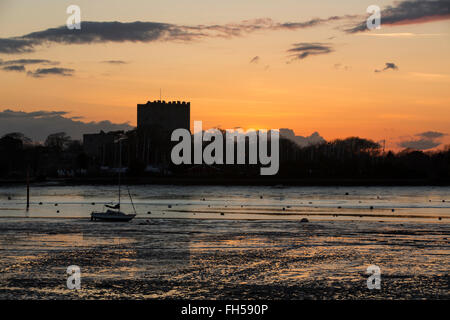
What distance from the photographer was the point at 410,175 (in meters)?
199

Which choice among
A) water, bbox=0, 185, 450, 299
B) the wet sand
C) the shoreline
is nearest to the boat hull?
water, bbox=0, 185, 450, 299

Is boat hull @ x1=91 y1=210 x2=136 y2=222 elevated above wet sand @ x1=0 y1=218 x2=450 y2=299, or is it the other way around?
boat hull @ x1=91 y1=210 x2=136 y2=222

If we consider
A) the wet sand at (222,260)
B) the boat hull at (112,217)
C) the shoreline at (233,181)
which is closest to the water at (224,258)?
the wet sand at (222,260)

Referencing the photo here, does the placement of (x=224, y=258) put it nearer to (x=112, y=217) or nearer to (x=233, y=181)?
(x=112, y=217)

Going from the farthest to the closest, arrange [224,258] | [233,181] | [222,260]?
[233,181], [224,258], [222,260]

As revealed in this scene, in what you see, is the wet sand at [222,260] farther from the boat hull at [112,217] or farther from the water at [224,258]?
the boat hull at [112,217]

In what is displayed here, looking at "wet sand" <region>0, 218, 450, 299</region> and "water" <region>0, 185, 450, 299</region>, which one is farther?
"water" <region>0, 185, 450, 299</region>

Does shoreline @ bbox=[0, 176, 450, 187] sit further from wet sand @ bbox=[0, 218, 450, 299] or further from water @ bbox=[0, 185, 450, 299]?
wet sand @ bbox=[0, 218, 450, 299]

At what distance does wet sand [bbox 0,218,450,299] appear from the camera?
26.7 m

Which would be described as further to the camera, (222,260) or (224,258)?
(224,258)

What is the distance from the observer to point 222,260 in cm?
3419

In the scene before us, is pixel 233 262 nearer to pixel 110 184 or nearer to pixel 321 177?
pixel 110 184

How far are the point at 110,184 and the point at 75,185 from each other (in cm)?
1036

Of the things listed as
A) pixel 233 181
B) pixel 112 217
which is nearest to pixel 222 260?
pixel 112 217
